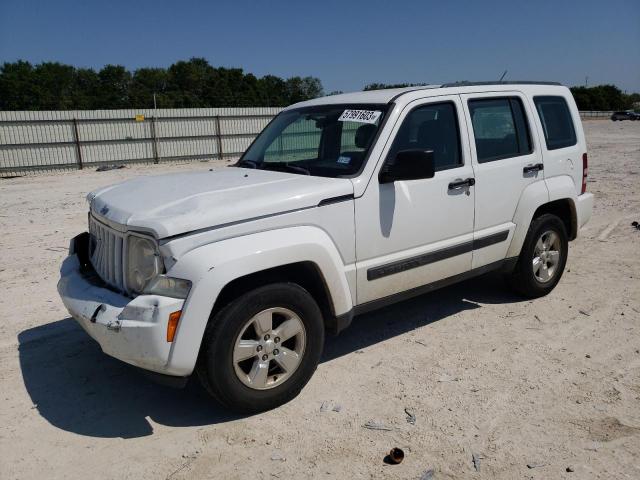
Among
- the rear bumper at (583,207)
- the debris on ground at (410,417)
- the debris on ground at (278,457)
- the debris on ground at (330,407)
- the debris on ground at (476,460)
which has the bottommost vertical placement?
the debris on ground at (476,460)

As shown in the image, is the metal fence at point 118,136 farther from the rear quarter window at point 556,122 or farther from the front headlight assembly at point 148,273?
the rear quarter window at point 556,122

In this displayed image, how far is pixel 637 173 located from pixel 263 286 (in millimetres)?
13685

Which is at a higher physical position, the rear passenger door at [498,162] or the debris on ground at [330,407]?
the rear passenger door at [498,162]

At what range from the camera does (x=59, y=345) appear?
4.48m

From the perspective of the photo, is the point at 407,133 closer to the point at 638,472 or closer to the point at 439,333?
the point at 439,333

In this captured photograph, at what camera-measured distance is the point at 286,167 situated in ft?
13.8

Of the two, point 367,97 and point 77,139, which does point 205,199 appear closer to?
point 367,97

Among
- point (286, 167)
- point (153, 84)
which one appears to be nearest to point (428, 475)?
point (286, 167)

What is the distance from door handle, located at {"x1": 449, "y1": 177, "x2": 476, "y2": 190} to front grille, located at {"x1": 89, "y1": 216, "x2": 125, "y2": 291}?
246cm

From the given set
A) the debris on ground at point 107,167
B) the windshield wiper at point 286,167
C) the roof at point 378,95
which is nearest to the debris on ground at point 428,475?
the windshield wiper at point 286,167

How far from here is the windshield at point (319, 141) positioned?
392 centimetres

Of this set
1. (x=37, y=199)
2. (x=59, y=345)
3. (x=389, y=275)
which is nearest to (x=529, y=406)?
(x=389, y=275)

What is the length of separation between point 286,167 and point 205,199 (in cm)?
102

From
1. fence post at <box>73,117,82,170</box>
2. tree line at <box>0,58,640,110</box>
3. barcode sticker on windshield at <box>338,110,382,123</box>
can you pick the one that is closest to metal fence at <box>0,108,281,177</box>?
fence post at <box>73,117,82,170</box>
